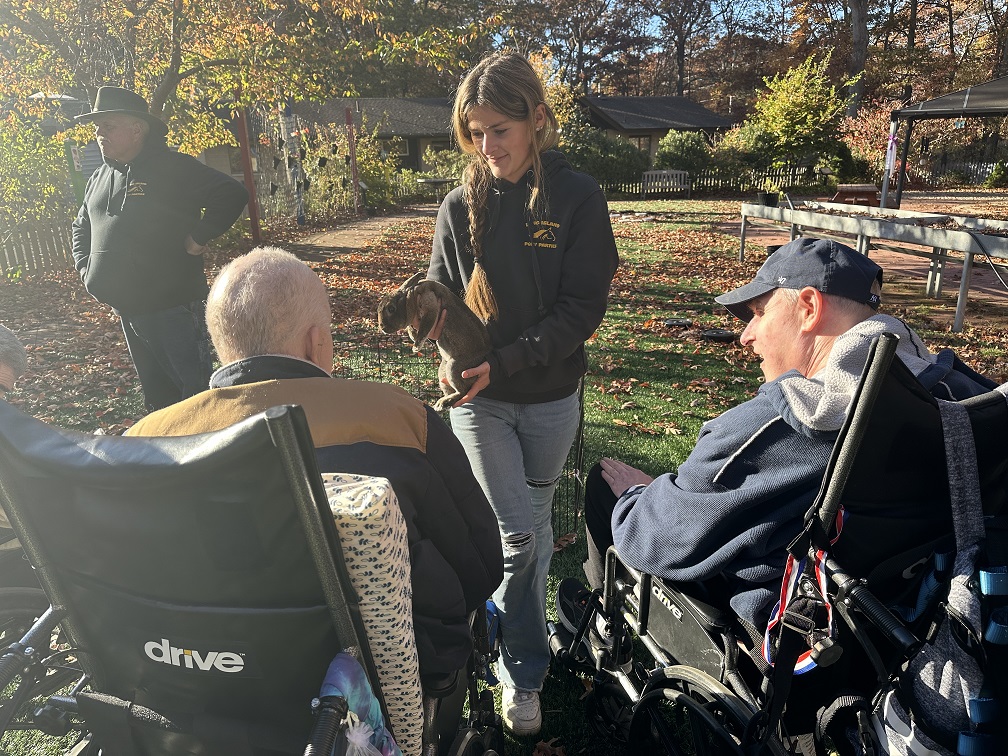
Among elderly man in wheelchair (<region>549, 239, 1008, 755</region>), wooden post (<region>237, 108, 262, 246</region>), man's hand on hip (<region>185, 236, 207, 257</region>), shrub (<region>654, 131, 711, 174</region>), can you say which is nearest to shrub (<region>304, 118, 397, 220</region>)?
wooden post (<region>237, 108, 262, 246</region>)

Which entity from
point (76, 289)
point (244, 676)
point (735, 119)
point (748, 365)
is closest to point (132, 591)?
point (244, 676)

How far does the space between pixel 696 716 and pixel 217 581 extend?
64.2 inches

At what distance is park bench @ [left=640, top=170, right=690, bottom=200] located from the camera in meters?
35.1

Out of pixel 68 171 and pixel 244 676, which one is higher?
pixel 68 171

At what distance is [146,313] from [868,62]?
181ft

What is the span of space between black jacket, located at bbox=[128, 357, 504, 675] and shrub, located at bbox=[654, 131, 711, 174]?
3706cm

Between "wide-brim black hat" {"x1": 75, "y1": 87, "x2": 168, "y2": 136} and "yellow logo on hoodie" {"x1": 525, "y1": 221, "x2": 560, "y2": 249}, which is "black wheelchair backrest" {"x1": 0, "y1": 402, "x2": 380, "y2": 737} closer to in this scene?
"yellow logo on hoodie" {"x1": 525, "y1": 221, "x2": 560, "y2": 249}

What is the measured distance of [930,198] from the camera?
99.6 ft

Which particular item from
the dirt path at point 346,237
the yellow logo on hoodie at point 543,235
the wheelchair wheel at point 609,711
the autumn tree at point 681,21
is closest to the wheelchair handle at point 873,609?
the wheelchair wheel at point 609,711

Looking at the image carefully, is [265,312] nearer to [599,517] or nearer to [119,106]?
[599,517]

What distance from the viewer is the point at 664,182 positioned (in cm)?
3538

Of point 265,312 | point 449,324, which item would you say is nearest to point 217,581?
point 265,312

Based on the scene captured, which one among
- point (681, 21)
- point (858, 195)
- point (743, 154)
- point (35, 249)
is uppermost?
point (681, 21)

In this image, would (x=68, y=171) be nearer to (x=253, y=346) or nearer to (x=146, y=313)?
(x=146, y=313)
